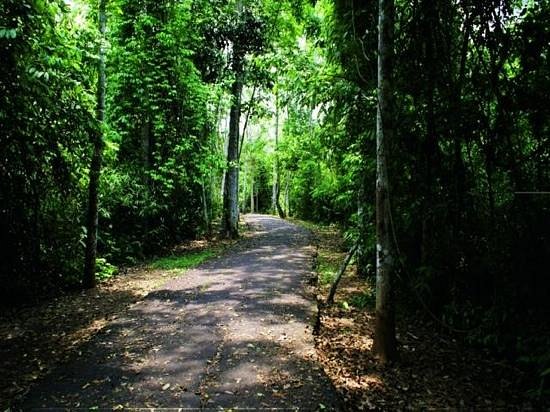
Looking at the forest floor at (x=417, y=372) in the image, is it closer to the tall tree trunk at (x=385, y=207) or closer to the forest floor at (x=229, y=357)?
the forest floor at (x=229, y=357)

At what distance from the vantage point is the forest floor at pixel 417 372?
15.1 ft

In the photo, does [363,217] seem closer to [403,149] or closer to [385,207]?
[403,149]

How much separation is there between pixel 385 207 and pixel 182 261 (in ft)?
28.5

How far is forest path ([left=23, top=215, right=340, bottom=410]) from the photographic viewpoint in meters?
4.49

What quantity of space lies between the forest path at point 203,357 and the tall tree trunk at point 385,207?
102cm

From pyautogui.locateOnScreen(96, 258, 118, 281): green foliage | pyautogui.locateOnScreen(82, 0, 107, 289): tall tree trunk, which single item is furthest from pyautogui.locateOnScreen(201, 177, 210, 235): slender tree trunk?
pyautogui.locateOnScreen(82, 0, 107, 289): tall tree trunk

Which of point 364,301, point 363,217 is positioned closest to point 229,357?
point 364,301

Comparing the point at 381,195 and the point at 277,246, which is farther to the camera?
the point at 277,246

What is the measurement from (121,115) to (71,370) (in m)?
11.5

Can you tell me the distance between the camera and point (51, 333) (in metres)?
6.59

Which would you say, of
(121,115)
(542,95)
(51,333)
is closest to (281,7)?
(121,115)

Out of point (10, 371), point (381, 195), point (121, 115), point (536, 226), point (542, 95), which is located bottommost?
point (10, 371)

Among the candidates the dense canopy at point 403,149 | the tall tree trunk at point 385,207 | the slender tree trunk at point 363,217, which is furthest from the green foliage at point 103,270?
the tall tree trunk at point 385,207

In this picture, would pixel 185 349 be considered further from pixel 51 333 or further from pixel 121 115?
pixel 121 115
